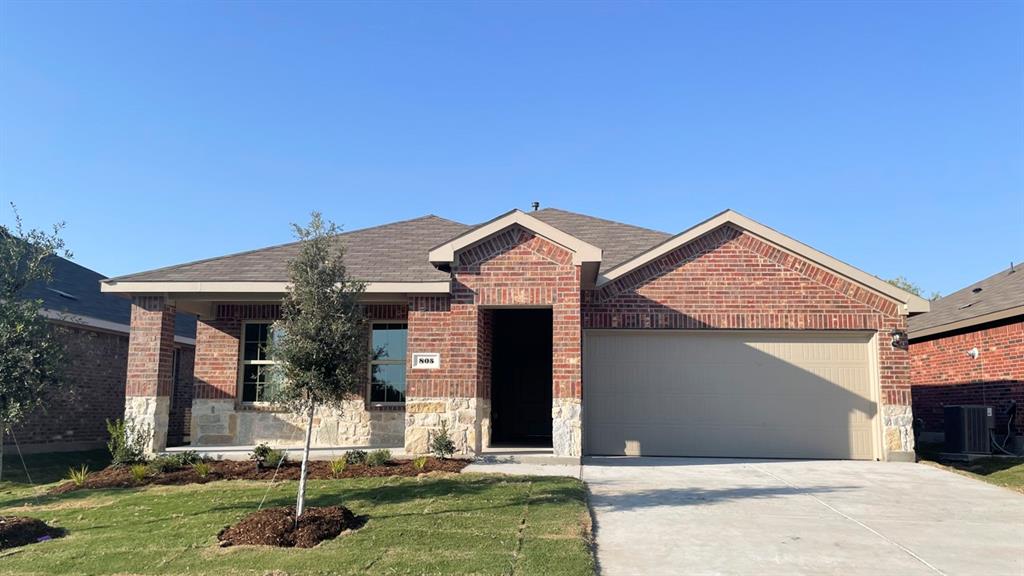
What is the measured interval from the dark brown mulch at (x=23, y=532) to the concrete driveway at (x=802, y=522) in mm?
6400

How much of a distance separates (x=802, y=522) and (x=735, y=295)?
6.65m

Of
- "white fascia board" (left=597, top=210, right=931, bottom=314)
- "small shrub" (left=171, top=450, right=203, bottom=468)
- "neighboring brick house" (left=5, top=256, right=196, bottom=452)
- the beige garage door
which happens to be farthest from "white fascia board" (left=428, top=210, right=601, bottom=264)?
"neighboring brick house" (left=5, top=256, right=196, bottom=452)

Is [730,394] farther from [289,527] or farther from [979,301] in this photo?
[289,527]

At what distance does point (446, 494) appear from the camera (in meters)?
9.27

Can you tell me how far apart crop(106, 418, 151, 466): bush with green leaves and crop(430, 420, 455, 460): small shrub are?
16.9ft

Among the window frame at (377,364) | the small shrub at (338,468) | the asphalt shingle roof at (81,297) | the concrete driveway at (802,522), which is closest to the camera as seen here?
the concrete driveway at (802,522)

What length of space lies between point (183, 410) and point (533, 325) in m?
10.4

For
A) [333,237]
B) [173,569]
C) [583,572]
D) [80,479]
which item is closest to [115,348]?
[80,479]

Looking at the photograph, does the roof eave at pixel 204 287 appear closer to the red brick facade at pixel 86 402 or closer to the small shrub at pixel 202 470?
the red brick facade at pixel 86 402

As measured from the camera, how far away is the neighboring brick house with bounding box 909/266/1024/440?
1487 centimetres

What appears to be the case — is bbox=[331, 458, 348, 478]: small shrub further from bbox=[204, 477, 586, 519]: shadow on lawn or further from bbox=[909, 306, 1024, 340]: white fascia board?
bbox=[909, 306, 1024, 340]: white fascia board

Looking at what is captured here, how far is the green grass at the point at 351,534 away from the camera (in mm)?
6609

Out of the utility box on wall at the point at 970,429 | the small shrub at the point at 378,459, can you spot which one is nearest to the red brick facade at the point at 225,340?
the small shrub at the point at 378,459

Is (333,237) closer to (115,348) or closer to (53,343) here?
(53,343)
